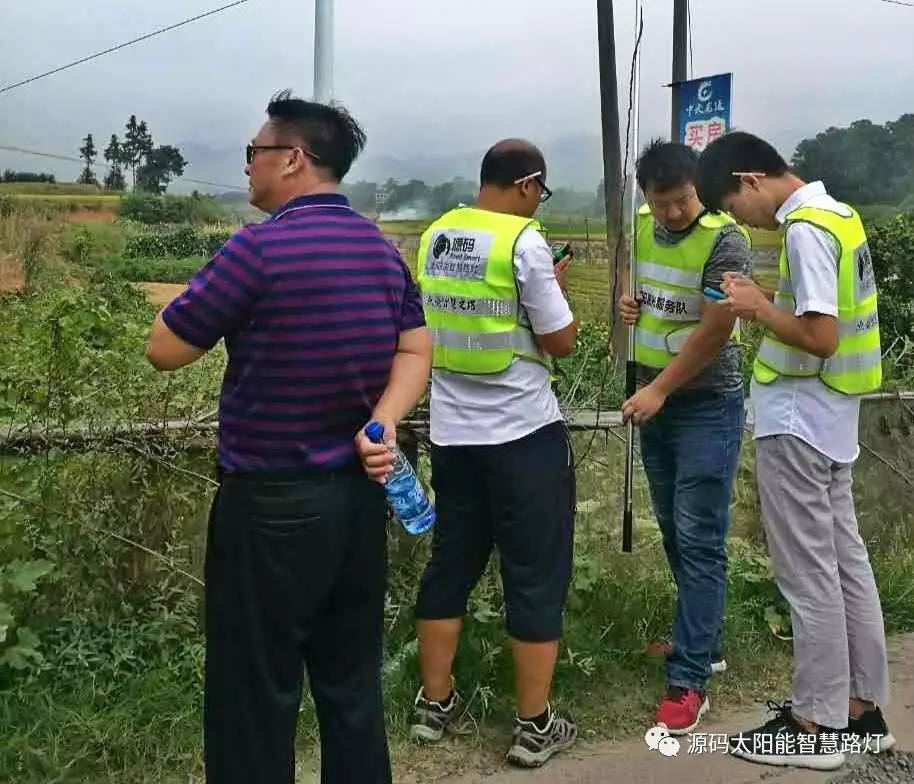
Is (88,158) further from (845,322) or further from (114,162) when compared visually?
(845,322)

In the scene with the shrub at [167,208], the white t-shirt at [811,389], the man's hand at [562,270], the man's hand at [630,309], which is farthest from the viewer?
the shrub at [167,208]

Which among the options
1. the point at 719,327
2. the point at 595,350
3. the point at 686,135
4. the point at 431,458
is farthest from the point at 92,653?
the point at 686,135

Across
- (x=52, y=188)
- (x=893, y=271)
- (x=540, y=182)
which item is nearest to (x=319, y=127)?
(x=540, y=182)

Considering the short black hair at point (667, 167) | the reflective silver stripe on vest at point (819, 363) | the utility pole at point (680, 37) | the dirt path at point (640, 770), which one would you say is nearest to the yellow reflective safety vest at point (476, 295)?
the short black hair at point (667, 167)

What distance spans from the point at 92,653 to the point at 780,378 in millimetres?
2260

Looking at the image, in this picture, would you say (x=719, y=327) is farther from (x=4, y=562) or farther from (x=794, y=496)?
(x=4, y=562)

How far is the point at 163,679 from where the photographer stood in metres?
3.07

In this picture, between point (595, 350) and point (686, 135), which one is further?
point (686, 135)

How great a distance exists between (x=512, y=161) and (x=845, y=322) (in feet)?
3.52

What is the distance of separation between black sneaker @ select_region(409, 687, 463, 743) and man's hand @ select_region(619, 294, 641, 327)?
1.38m

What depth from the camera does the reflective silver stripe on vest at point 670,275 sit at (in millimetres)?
3211

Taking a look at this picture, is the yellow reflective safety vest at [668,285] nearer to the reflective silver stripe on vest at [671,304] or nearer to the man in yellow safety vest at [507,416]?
the reflective silver stripe on vest at [671,304]

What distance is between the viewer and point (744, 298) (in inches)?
114

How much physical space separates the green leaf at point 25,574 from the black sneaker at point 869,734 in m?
2.50
